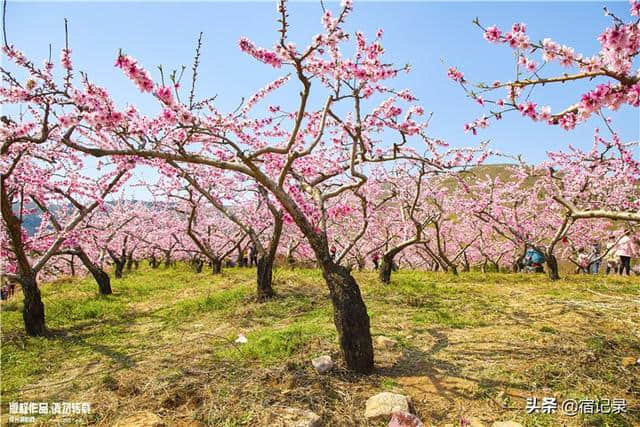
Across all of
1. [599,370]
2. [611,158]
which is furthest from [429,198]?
[599,370]

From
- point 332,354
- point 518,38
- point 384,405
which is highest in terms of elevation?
point 518,38

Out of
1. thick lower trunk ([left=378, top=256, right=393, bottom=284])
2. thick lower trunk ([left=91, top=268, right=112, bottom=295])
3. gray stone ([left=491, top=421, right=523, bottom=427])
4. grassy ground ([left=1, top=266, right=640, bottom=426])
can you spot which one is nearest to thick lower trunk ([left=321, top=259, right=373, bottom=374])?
grassy ground ([left=1, top=266, right=640, bottom=426])

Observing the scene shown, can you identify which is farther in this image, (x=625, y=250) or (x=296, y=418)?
(x=625, y=250)

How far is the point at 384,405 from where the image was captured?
3.87 metres

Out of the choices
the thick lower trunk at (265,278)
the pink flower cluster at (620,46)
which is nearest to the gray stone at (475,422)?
the pink flower cluster at (620,46)

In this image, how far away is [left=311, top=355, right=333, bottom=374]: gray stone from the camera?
480cm

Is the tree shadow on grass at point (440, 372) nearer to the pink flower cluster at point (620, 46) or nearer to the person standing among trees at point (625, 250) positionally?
the pink flower cluster at point (620, 46)

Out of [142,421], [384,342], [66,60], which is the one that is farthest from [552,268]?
[66,60]

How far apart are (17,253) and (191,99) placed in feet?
18.1

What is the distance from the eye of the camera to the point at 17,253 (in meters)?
7.39

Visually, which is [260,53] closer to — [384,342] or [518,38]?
[518,38]

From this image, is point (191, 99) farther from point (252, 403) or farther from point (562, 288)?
point (562, 288)

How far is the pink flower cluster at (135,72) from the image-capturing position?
389cm

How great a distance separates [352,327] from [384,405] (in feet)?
3.58
